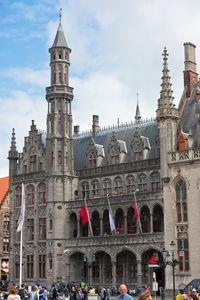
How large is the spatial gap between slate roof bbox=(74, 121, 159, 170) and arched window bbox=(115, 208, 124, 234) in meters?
5.78

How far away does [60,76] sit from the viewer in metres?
60.8

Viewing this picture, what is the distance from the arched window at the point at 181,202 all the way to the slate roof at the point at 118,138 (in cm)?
983

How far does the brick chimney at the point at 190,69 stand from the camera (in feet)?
176

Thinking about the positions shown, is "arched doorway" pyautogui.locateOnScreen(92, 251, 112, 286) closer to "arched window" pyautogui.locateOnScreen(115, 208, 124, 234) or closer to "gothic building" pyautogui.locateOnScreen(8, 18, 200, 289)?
"gothic building" pyautogui.locateOnScreen(8, 18, 200, 289)

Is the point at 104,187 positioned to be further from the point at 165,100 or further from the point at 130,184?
the point at 165,100

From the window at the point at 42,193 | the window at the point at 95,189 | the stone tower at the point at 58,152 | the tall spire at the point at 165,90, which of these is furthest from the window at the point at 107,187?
the tall spire at the point at 165,90

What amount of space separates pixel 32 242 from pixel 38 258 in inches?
78.5

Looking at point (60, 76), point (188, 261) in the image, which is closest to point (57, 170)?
point (60, 76)

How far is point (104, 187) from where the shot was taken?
2307 inches

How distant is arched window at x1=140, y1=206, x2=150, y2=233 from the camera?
177ft

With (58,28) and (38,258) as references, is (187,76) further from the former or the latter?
(38,258)

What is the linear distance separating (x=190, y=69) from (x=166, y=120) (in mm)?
8490

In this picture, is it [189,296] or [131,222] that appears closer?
[189,296]

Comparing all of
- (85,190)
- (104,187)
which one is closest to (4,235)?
(85,190)
